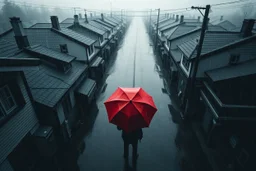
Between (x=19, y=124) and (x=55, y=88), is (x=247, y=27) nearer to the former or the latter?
(x=55, y=88)

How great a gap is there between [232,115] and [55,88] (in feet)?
44.4

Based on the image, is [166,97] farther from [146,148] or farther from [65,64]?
[65,64]

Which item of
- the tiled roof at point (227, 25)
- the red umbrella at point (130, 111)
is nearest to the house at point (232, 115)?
the red umbrella at point (130, 111)

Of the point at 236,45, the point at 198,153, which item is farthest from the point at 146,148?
the point at 236,45

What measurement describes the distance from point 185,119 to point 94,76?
13.5 meters

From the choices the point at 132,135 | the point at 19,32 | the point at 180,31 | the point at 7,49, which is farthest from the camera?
the point at 180,31

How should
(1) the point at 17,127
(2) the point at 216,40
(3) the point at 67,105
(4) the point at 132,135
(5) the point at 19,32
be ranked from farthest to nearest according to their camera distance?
1. (2) the point at 216,40
2. (3) the point at 67,105
3. (5) the point at 19,32
4. (4) the point at 132,135
5. (1) the point at 17,127

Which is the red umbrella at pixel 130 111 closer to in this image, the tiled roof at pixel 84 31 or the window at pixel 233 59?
the window at pixel 233 59

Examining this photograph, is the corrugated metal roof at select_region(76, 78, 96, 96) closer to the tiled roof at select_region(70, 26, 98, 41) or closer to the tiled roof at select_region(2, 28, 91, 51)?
the tiled roof at select_region(2, 28, 91, 51)

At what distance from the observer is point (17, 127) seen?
8.26m

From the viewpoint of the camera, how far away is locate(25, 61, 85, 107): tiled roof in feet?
34.1

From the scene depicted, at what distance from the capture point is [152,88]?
2127 cm

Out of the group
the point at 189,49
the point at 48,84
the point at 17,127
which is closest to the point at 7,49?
the point at 48,84

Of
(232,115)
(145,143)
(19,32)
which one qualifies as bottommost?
(145,143)
